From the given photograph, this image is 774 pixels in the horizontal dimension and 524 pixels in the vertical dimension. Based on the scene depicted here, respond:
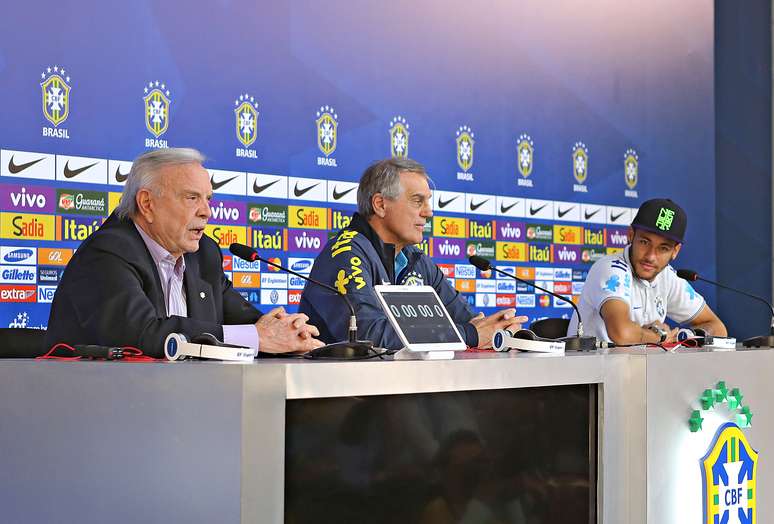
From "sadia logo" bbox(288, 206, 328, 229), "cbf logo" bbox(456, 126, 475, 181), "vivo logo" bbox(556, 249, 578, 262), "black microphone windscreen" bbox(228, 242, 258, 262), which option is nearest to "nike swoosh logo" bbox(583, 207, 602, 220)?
"vivo logo" bbox(556, 249, 578, 262)

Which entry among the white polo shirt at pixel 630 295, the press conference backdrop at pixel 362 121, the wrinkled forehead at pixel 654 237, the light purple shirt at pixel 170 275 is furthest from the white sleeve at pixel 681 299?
the light purple shirt at pixel 170 275

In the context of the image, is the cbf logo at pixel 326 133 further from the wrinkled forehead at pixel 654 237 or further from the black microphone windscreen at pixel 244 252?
the black microphone windscreen at pixel 244 252

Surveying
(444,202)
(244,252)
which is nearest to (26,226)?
(244,252)

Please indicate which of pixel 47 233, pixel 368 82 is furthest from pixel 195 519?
pixel 368 82

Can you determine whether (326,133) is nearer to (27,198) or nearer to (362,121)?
(362,121)

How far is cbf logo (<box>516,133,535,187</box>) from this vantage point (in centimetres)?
459

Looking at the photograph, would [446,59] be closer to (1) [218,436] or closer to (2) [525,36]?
(2) [525,36]

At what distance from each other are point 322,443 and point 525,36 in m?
3.52

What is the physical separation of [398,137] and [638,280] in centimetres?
113

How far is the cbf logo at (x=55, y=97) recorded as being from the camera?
3.12 metres

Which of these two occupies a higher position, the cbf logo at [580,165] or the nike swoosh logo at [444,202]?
the cbf logo at [580,165]

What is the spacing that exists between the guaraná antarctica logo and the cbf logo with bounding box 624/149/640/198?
9.83 ft

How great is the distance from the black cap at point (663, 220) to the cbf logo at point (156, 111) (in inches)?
61.6

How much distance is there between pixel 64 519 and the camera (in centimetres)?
141
